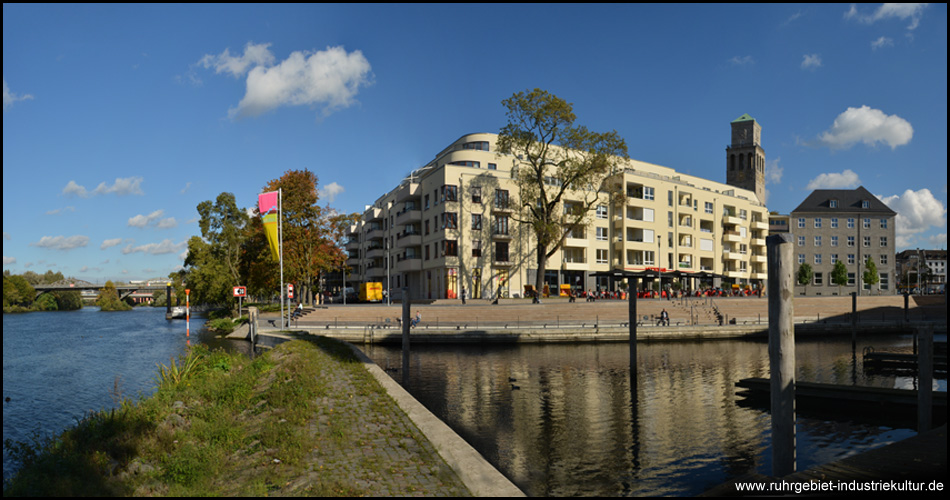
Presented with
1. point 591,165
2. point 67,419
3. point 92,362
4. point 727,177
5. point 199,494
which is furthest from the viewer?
point 727,177

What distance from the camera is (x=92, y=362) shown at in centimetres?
3067

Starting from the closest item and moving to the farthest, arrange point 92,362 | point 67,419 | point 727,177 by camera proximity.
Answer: point 67,419
point 92,362
point 727,177

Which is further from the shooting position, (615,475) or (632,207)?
Result: (632,207)

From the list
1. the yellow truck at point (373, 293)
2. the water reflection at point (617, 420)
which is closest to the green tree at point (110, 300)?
the yellow truck at point (373, 293)

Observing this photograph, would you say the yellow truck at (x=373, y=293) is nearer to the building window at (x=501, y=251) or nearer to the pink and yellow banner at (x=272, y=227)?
the building window at (x=501, y=251)

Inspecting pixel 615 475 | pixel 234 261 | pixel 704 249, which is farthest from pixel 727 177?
pixel 615 475

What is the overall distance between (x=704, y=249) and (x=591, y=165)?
34122 millimetres

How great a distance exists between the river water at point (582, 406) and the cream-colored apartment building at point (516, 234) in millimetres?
23305

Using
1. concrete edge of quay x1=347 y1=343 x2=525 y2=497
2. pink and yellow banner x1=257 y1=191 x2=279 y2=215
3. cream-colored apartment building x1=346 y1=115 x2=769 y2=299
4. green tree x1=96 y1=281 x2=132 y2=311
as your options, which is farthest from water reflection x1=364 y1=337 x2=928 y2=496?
green tree x1=96 y1=281 x2=132 y2=311

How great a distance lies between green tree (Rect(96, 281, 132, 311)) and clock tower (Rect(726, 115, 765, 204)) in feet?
437

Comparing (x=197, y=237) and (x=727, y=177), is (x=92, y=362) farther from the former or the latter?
(x=727, y=177)

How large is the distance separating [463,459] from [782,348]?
4945 millimetres

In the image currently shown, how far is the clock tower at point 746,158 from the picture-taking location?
107500 mm

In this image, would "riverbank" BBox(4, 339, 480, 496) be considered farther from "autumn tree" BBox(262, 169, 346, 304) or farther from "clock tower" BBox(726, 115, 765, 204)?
"clock tower" BBox(726, 115, 765, 204)
